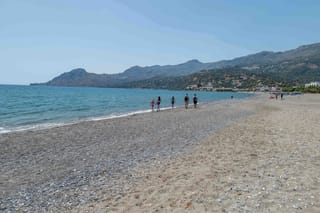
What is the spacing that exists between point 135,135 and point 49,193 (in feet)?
27.8

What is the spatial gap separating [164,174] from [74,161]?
366 centimetres

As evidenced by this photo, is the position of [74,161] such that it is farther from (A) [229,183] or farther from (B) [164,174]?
(A) [229,183]

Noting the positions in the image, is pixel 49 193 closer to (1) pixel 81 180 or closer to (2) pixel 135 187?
(1) pixel 81 180

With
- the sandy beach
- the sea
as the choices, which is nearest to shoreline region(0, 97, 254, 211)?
the sandy beach

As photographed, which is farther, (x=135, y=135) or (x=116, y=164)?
(x=135, y=135)

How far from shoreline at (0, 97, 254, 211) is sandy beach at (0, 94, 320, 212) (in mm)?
26

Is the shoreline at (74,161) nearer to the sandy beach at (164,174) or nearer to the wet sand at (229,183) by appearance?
the sandy beach at (164,174)

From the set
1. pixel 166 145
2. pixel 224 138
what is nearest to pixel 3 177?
pixel 166 145

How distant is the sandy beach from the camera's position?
5.62 metres

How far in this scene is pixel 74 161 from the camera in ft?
31.2

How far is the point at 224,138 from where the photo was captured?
13055mm

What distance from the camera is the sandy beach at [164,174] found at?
5.62 meters

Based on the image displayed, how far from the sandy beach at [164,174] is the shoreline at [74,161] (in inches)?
1.0

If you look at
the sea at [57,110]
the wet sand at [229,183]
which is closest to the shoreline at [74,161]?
the wet sand at [229,183]
